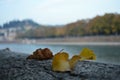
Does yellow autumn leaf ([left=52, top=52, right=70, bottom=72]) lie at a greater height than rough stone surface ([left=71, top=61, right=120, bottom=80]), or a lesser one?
greater

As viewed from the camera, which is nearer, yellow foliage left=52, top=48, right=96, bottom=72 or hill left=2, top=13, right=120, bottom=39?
yellow foliage left=52, top=48, right=96, bottom=72

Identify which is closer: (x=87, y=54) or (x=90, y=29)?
(x=87, y=54)

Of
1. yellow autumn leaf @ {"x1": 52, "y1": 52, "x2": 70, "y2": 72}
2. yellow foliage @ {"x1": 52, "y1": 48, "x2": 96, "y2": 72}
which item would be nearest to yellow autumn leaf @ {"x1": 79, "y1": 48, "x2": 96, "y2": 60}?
yellow foliage @ {"x1": 52, "y1": 48, "x2": 96, "y2": 72}

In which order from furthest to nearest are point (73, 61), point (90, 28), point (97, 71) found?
point (90, 28)
point (73, 61)
point (97, 71)

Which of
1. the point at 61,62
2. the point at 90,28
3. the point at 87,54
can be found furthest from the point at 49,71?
the point at 90,28

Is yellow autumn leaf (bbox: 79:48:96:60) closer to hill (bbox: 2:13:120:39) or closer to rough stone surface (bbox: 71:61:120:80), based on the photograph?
rough stone surface (bbox: 71:61:120:80)

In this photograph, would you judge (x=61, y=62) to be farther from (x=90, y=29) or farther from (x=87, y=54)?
(x=90, y=29)

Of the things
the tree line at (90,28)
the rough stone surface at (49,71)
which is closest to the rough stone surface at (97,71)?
the rough stone surface at (49,71)

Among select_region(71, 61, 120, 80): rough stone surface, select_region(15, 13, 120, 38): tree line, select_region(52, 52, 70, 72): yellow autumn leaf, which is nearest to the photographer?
select_region(71, 61, 120, 80): rough stone surface

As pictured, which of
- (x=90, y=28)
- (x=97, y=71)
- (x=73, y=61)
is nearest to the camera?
(x=97, y=71)

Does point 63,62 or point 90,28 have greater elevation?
point 90,28

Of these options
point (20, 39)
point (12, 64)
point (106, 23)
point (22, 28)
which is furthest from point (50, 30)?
point (12, 64)
